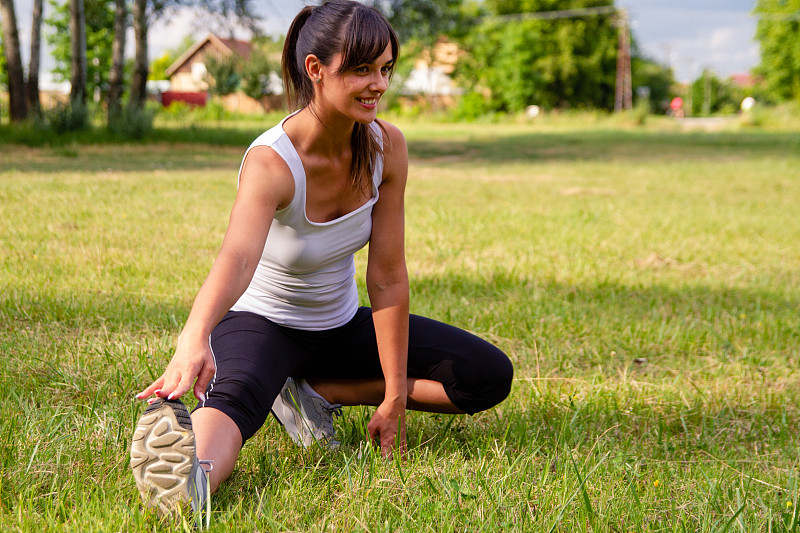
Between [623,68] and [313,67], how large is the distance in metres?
58.2

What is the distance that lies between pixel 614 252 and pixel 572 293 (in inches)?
57.8

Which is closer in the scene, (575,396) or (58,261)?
(575,396)

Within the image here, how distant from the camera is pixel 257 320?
2.59m

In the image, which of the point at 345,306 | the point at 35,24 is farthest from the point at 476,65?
the point at 345,306

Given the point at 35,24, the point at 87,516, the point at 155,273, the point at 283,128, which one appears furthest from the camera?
the point at 35,24

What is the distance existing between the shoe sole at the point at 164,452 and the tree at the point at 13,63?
48.0 feet

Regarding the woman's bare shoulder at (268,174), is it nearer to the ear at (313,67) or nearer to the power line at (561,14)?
the ear at (313,67)

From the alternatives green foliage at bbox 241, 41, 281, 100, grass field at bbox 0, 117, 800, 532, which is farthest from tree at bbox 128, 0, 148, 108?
green foliage at bbox 241, 41, 281, 100

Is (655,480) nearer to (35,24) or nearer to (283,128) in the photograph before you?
(283,128)

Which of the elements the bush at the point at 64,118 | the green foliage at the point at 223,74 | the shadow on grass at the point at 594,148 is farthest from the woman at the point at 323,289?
the green foliage at the point at 223,74

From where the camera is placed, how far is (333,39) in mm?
2256

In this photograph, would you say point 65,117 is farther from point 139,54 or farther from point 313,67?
point 313,67

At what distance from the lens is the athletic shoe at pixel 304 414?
260 centimetres

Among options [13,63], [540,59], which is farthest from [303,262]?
[540,59]
